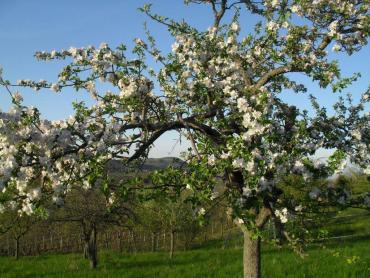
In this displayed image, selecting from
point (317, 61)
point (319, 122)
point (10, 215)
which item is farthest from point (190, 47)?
point (10, 215)

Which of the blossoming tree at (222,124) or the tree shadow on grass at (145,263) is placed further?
the tree shadow on grass at (145,263)

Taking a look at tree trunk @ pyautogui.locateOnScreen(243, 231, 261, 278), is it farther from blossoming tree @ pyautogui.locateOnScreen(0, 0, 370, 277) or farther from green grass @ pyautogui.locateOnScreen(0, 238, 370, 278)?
green grass @ pyautogui.locateOnScreen(0, 238, 370, 278)

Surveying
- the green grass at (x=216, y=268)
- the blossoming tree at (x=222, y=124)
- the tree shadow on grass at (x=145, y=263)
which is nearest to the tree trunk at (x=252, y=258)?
the blossoming tree at (x=222, y=124)

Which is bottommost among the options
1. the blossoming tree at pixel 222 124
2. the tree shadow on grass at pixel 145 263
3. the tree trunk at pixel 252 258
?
the tree shadow on grass at pixel 145 263

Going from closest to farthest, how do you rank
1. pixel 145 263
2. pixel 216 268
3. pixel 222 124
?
pixel 222 124, pixel 216 268, pixel 145 263

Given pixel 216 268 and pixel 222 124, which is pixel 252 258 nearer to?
pixel 222 124

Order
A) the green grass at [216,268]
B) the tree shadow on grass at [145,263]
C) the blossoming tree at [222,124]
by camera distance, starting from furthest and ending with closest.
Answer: the tree shadow on grass at [145,263] < the green grass at [216,268] < the blossoming tree at [222,124]

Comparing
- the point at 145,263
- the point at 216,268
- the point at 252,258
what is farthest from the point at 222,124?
the point at 145,263

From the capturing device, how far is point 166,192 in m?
9.48

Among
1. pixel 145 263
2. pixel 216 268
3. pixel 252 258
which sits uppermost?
pixel 252 258

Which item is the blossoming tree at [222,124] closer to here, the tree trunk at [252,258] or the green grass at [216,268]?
the tree trunk at [252,258]

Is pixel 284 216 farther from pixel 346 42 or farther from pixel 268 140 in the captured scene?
pixel 346 42

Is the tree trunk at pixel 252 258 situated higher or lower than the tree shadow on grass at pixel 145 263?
higher

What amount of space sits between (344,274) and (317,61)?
423 inches
